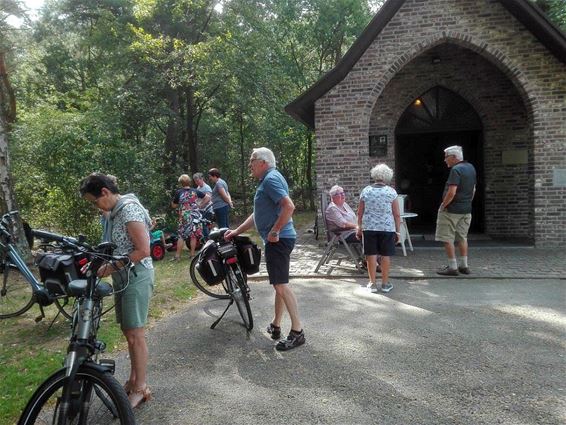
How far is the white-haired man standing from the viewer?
6924 mm

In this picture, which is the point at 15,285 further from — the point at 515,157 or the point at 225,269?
the point at 515,157

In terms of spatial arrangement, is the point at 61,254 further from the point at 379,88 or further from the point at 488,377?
the point at 379,88

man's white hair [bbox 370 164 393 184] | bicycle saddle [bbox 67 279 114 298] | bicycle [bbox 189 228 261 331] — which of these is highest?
man's white hair [bbox 370 164 393 184]

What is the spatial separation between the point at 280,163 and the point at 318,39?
635 centimetres

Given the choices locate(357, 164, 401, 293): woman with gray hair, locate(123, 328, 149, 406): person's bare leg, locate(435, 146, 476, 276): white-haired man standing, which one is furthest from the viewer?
locate(435, 146, 476, 276): white-haired man standing

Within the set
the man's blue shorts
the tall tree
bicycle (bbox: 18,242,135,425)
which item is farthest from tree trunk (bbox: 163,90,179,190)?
bicycle (bbox: 18,242,135,425)

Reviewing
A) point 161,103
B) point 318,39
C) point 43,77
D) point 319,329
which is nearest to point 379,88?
point 319,329

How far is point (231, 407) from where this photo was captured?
3371 millimetres

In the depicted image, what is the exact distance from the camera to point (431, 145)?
12.1 metres

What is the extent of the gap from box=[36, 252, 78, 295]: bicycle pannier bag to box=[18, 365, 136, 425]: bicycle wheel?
517 millimetres

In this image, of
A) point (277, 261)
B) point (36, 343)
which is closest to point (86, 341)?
point (277, 261)

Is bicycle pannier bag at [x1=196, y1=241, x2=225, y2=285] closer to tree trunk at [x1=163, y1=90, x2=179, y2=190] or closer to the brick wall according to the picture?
the brick wall

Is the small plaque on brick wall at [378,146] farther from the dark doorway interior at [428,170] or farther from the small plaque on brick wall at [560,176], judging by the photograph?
the small plaque on brick wall at [560,176]

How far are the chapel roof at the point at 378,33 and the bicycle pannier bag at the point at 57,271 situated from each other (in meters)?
7.82
